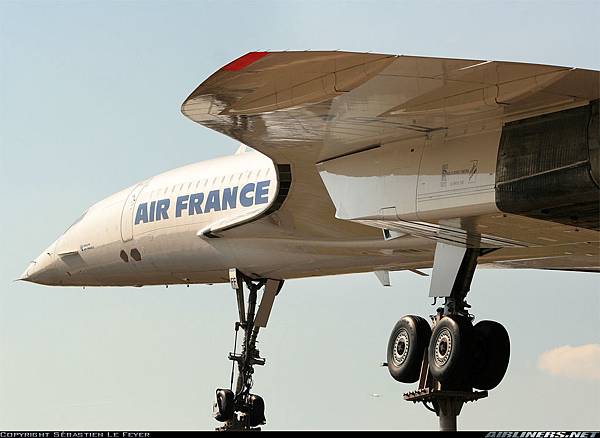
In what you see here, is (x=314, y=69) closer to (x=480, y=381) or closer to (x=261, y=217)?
(x=480, y=381)

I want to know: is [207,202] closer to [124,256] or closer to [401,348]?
[124,256]

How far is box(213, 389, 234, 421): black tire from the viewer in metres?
21.6

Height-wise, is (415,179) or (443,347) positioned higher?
(415,179)

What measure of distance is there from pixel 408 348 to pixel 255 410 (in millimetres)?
7103

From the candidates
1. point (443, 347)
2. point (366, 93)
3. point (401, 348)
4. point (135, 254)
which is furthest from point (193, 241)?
point (366, 93)

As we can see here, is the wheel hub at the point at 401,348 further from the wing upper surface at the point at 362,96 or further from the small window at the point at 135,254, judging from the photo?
the small window at the point at 135,254

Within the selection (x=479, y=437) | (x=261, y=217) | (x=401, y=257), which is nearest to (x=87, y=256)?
(x=261, y=217)

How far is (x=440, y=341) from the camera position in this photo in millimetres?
14508

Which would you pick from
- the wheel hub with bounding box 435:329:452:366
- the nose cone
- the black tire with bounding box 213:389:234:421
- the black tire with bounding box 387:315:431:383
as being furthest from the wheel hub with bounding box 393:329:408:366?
the nose cone

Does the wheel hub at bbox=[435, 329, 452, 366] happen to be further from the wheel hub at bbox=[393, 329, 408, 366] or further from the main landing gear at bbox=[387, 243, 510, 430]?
the wheel hub at bbox=[393, 329, 408, 366]

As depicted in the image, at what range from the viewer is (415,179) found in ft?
45.2

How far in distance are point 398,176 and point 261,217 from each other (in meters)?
4.86

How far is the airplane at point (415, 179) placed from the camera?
12.0 m

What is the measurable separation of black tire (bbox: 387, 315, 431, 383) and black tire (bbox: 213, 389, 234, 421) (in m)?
6.64
